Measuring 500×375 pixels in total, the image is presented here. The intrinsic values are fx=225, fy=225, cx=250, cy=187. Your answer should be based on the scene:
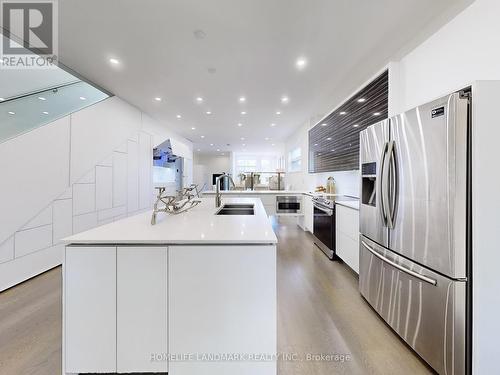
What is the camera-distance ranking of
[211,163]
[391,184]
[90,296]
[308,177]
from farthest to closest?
[211,163] → [308,177] → [391,184] → [90,296]

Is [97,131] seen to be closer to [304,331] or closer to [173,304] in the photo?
[173,304]

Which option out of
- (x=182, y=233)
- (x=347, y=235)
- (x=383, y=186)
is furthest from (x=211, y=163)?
(x=182, y=233)

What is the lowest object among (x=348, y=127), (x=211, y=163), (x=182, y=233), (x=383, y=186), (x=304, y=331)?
(x=304, y=331)

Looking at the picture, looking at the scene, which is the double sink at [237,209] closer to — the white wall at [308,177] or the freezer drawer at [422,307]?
the freezer drawer at [422,307]

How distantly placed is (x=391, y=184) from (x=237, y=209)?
1622mm

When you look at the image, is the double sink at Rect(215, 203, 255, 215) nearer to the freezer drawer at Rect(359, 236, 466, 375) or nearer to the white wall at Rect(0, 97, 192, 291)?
the freezer drawer at Rect(359, 236, 466, 375)

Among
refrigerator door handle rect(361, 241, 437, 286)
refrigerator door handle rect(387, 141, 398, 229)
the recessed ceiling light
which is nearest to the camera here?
refrigerator door handle rect(361, 241, 437, 286)

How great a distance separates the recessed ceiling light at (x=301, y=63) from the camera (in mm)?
2924

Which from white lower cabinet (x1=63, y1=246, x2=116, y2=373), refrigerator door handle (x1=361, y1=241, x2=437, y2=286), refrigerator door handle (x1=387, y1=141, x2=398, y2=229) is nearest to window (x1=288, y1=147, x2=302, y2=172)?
refrigerator door handle (x1=361, y1=241, x2=437, y2=286)

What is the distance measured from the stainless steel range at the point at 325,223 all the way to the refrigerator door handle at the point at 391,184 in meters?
1.64

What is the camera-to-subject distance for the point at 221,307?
4.10ft

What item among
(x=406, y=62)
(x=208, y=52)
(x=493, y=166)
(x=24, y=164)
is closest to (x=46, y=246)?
(x=24, y=164)

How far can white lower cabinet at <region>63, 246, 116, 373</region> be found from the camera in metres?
1.25

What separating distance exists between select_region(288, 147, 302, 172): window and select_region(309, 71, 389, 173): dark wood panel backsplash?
2.26 metres
